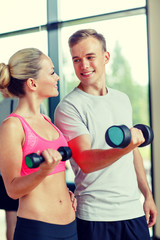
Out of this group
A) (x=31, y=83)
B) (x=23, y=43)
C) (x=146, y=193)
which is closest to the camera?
(x=31, y=83)

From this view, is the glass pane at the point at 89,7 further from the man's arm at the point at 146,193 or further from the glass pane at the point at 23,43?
the man's arm at the point at 146,193

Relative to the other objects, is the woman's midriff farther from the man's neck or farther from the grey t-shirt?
the man's neck

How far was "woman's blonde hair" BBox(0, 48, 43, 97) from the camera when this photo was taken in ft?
3.84

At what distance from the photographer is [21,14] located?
3.25m

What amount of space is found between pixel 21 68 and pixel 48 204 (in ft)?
1.60

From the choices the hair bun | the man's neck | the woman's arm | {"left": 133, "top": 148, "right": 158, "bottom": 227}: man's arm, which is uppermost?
the hair bun

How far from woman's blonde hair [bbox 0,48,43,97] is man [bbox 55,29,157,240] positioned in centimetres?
17

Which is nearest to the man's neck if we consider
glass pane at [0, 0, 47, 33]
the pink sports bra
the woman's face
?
the woman's face

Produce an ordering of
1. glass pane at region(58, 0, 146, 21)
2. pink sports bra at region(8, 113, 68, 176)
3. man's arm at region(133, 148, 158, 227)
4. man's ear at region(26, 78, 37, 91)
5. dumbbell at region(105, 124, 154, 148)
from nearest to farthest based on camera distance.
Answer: dumbbell at region(105, 124, 154, 148) → pink sports bra at region(8, 113, 68, 176) → man's ear at region(26, 78, 37, 91) → man's arm at region(133, 148, 158, 227) → glass pane at region(58, 0, 146, 21)

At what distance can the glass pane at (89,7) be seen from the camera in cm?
271

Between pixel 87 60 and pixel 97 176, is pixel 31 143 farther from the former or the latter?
pixel 87 60

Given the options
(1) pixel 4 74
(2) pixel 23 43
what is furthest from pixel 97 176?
(2) pixel 23 43

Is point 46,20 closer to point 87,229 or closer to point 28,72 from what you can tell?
point 28,72

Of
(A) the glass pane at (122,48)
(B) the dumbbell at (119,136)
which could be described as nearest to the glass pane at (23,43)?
(A) the glass pane at (122,48)
